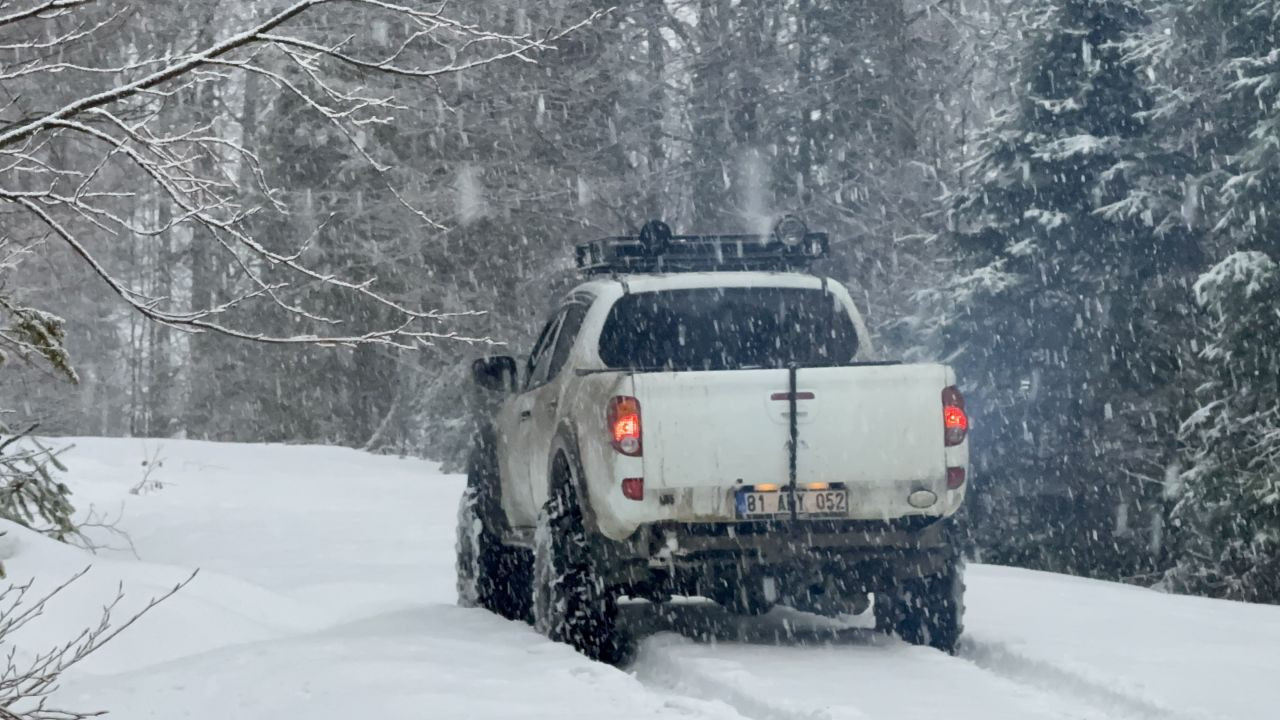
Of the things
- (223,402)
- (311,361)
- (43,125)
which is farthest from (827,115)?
(43,125)

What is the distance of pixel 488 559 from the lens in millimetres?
10562

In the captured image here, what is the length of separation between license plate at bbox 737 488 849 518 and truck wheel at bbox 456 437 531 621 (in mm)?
2958

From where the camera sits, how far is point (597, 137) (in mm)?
29188

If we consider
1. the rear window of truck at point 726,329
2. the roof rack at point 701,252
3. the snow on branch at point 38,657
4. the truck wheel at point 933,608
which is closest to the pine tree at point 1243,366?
the rear window of truck at point 726,329

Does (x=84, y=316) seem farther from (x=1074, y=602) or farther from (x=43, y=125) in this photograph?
(x=43, y=125)

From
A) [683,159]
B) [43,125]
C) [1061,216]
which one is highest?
[683,159]

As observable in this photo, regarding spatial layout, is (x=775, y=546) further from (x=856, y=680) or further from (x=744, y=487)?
(x=856, y=680)

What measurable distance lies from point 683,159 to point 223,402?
45.5ft

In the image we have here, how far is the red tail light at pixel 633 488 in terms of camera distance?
308 inches

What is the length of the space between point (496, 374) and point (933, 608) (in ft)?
10.4

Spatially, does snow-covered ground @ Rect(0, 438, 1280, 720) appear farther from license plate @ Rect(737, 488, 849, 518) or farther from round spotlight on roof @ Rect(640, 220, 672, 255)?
round spotlight on roof @ Rect(640, 220, 672, 255)

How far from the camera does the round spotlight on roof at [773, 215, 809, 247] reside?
9742 mm

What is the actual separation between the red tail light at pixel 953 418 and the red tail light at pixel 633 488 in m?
1.53

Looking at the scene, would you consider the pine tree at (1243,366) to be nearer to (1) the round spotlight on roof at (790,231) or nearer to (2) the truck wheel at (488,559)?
(1) the round spotlight on roof at (790,231)
